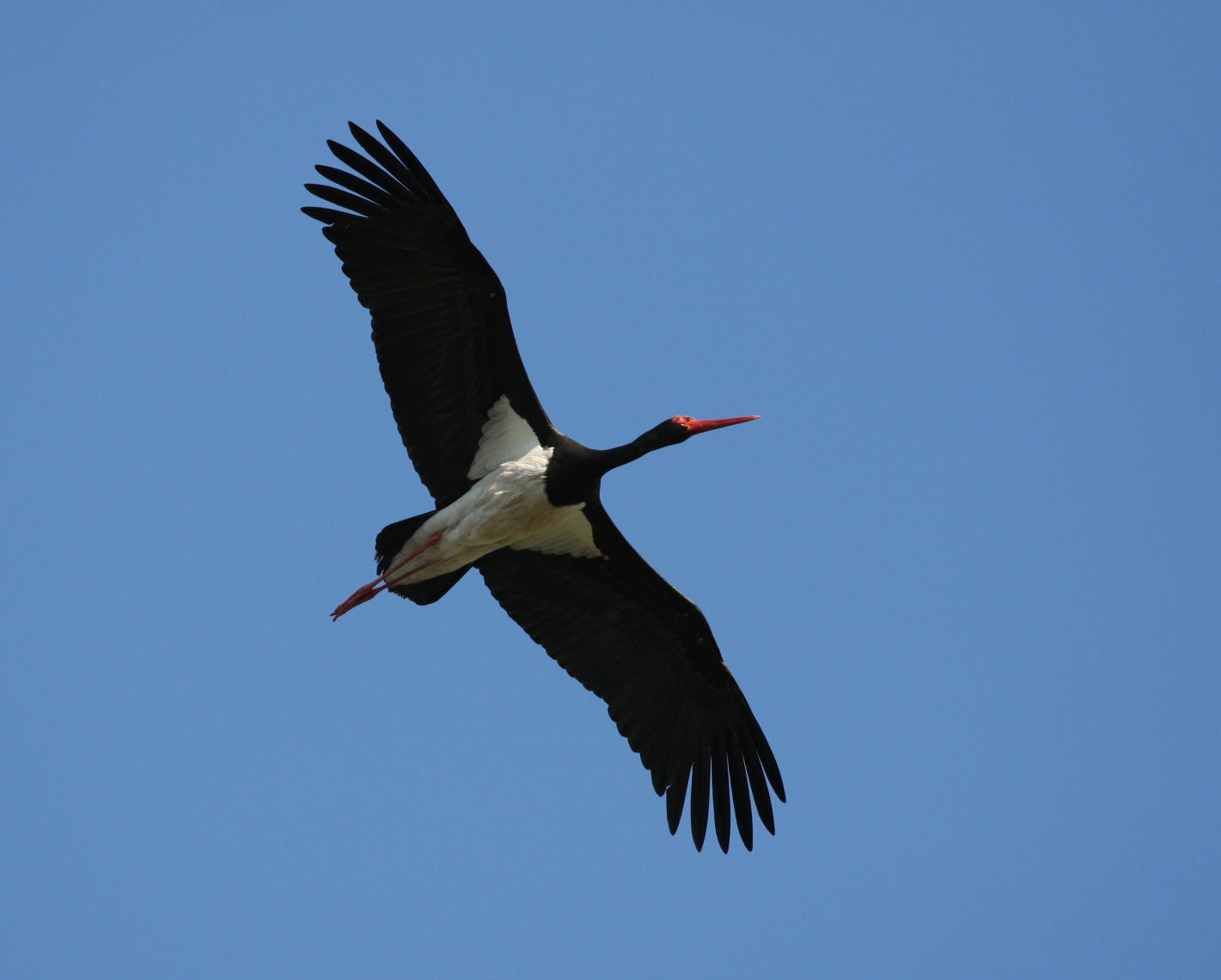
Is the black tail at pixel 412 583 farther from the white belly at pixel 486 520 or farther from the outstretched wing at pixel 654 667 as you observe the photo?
the outstretched wing at pixel 654 667

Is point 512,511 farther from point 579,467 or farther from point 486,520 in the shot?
point 579,467

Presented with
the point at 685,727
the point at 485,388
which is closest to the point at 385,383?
the point at 485,388

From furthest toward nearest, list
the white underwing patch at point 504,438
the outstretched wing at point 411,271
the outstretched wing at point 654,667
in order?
1. the outstretched wing at point 654,667
2. the white underwing patch at point 504,438
3. the outstretched wing at point 411,271

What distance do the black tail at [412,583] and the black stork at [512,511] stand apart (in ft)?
0.04

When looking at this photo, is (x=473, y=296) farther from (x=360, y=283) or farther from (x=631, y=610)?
(x=631, y=610)

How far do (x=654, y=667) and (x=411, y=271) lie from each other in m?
3.80

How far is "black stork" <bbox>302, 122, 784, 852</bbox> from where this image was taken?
33.3 ft

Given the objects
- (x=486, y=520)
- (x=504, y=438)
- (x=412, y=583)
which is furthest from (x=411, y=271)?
(x=412, y=583)

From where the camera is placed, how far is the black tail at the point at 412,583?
10.4 m

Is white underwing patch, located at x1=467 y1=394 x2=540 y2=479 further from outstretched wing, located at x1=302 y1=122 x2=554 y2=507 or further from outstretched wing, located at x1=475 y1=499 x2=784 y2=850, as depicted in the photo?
outstretched wing, located at x1=475 y1=499 x2=784 y2=850

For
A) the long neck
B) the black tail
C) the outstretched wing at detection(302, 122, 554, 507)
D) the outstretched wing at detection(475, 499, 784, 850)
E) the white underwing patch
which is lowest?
the outstretched wing at detection(475, 499, 784, 850)

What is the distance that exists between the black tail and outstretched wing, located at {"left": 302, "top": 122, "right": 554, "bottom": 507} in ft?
3.19

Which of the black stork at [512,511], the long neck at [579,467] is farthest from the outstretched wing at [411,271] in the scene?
the long neck at [579,467]

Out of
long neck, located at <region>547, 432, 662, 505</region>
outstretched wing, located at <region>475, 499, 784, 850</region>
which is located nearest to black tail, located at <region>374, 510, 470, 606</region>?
outstretched wing, located at <region>475, 499, 784, 850</region>
